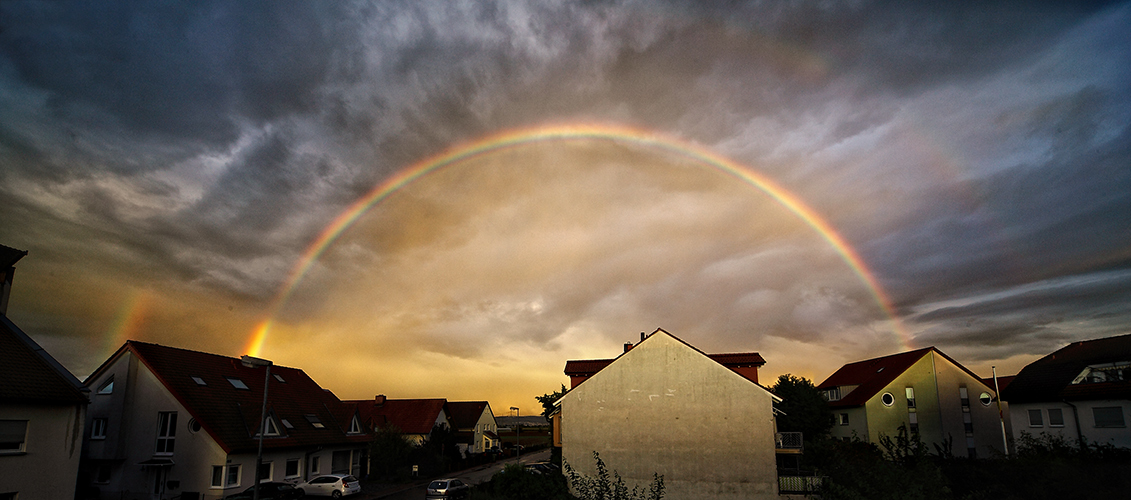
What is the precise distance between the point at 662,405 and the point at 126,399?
3332 centimetres

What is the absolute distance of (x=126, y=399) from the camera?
A: 34.8 meters

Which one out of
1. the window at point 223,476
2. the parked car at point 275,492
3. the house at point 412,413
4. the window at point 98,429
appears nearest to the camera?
the parked car at point 275,492

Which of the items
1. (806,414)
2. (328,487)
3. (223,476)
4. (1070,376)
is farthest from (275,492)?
(1070,376)

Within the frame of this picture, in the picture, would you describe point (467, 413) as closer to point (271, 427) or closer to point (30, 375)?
point (271, 427)

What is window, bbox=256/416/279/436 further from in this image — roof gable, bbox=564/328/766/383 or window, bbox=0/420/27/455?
roof gable, bbox=564/328/766/383

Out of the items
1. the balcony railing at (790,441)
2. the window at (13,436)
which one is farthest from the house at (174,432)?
the balcony railing at (790,441)

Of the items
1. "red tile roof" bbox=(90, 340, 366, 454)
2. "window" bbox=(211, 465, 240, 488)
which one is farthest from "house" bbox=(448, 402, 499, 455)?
"window" bbox=(211, 465, 240, 488)

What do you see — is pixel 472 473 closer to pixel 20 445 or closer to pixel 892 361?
pixel 20 445

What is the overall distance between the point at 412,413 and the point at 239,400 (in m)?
29.6

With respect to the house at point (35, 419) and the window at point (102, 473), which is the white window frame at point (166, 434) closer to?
the window at point (102, 473)

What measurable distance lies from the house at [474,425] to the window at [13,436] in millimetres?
56969

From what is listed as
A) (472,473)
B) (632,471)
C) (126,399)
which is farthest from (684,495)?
(126,399)

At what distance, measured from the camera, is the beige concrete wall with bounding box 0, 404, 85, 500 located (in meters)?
21.7

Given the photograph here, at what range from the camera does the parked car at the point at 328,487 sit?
116 ft
